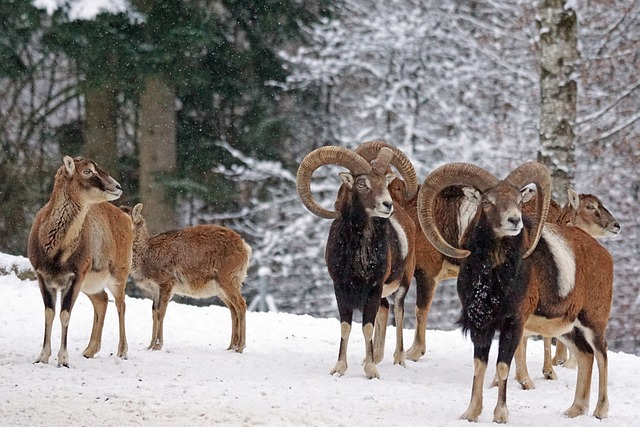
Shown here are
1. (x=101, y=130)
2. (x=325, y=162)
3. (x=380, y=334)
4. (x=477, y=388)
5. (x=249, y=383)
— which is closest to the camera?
(x=477, y=388)

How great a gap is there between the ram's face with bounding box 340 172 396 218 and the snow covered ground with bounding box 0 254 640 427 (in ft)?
5.67

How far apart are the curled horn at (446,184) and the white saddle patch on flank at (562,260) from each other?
2.53 feet

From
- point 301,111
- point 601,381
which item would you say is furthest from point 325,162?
point 301,111

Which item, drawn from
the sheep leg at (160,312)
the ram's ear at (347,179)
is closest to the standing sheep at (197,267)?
the sheep leg at (160,312)

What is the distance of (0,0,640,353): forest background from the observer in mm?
22328

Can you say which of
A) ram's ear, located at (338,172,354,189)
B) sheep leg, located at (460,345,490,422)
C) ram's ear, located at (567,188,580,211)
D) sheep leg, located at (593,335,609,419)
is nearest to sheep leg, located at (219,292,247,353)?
ram's ear, located at (338,172,354,189)

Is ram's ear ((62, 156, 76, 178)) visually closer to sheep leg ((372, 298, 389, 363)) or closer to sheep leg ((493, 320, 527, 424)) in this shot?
sheep leg ((372, 298, 389, 363))

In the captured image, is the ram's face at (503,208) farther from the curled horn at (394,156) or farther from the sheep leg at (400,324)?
the curled horn at (394,156)

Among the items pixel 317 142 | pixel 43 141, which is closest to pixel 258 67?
pixel 317 142

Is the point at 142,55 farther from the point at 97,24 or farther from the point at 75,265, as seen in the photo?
the point at 75,265

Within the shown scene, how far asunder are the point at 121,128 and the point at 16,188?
287 cm

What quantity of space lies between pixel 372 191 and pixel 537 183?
2.03 m

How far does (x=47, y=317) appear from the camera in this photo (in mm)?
10742

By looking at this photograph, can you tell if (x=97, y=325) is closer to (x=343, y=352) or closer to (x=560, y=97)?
(x=343, y=352)
